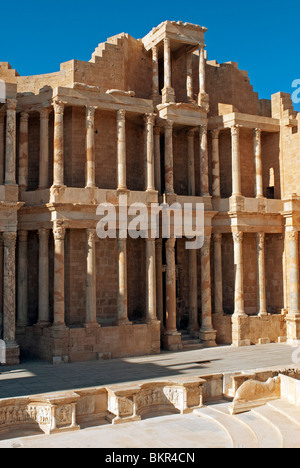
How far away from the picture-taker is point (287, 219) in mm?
23453

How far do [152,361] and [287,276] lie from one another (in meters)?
8.72

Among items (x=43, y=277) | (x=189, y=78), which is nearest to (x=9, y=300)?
(x=43, y=277)

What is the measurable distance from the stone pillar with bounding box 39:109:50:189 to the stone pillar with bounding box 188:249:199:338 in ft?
24.5

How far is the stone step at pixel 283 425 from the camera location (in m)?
10.2

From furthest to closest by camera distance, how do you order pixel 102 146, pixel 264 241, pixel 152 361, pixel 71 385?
1. pixel 264 241
2. pixel 102 146
3. pixel 152 361
4. pixel 71 385

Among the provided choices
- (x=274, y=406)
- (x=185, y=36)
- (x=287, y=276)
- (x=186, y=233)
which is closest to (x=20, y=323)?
(x=186, y=233)

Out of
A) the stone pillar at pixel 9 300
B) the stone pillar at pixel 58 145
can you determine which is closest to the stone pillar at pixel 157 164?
the stone pillar at pixel 58 145

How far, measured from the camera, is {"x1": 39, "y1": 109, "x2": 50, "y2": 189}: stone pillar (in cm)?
2028

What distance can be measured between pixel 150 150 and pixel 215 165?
391cm

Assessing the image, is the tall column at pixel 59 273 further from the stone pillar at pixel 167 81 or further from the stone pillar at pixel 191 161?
the stone pillar at pixel 167 81

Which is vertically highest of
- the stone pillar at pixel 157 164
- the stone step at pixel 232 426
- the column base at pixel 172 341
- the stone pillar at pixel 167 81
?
the stone pillar at pixel 167 81

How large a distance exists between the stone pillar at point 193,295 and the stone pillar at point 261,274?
10.1 feet

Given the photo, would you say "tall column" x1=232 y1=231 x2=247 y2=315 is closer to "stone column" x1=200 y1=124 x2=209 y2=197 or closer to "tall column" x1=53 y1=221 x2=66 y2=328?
"stone column" x1=200 y1=124 x2=209 y2=197

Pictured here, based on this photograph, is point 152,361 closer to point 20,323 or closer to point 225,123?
point 20,323
